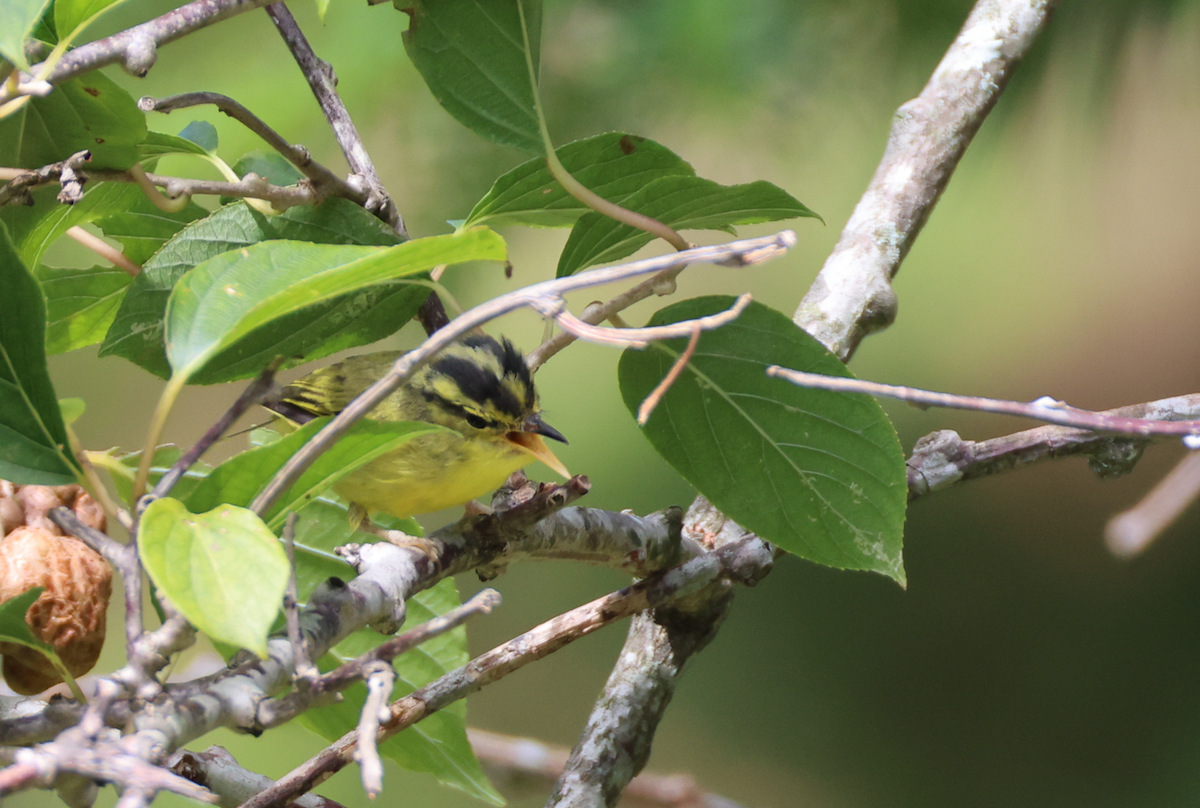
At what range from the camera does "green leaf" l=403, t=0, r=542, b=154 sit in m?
0.33

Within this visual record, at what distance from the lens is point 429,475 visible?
43cm

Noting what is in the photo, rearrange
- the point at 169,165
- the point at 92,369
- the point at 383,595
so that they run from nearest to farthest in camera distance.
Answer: the point at 383,595
the point at 169,165
the point at 92,369

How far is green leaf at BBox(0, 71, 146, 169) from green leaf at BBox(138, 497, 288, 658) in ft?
0.60

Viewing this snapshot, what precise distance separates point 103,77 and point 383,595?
200mm

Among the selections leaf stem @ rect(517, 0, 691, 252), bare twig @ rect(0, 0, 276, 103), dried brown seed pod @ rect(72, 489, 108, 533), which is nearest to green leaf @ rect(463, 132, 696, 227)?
leaf stem @ rect(517, 0, 691, 252)

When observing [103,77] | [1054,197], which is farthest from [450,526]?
[1054,197]

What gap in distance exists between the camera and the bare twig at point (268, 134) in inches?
12.9

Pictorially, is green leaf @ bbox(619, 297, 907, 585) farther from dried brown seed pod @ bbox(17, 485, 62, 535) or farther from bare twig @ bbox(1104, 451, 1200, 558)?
dried brown seed pod @ bbox(17, 485, 62, 535)

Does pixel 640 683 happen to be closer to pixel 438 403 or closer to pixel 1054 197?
pixel 438 403

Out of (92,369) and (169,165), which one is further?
(92,369)

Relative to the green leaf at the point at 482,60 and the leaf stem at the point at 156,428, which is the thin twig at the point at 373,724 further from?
the green leaf at the point at 482,60

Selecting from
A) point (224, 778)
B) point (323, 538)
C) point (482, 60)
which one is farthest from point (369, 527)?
point (482, 60)

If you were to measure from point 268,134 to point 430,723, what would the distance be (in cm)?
26

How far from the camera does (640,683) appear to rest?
0.45 m
